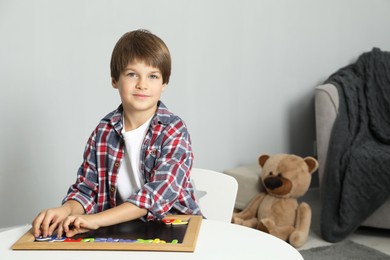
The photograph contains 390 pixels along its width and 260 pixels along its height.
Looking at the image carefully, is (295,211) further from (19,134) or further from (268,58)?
(19,134)

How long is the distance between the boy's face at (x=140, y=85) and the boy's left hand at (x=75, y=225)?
316mm

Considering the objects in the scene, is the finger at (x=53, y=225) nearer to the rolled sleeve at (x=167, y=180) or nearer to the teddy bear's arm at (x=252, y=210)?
the rolled sleeve at (x=167, y=180)

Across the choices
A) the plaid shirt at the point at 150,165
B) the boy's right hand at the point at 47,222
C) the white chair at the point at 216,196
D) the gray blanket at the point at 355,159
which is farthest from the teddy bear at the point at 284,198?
the boy's right hand at the point at 47,222

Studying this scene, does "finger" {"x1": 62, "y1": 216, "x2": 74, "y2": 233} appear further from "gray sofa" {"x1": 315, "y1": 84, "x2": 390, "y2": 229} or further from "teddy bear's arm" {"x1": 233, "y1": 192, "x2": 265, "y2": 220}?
"gray sofa" {"x1": 315, "y1": 84, "x2": 390, "y2": 229}

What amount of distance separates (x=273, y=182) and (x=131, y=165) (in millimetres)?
1312

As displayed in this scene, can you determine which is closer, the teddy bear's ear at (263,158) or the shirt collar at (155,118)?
the shirt collar at (155,118)

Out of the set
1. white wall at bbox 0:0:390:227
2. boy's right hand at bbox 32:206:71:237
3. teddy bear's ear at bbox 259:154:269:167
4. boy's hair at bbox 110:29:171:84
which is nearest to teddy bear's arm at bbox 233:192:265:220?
teddy bear's ear at bbox 259:154:269:167

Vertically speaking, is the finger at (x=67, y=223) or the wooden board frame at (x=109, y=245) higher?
the finger at (x=67, y=223)

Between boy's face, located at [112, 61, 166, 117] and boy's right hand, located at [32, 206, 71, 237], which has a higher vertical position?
boy's face, located at [112, 61, 166, 117]

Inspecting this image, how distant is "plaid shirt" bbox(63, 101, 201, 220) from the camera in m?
1.26

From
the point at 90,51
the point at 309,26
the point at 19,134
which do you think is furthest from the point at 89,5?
the point at 309,26

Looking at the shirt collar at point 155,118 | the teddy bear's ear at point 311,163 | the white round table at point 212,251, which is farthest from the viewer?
the teddy bear's ear at point 311,163

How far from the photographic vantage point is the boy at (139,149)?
4.12 ft

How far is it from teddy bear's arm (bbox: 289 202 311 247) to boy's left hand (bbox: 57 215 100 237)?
5.01ft
